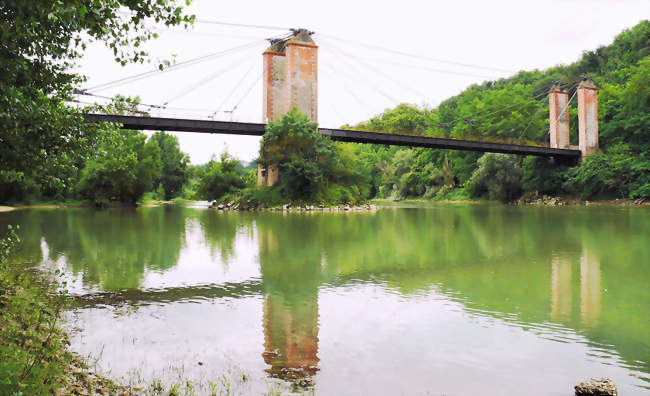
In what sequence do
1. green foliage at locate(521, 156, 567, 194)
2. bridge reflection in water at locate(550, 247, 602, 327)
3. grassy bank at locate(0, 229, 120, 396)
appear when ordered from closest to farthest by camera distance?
grassy bank at locate(0, 229, 120, 396)
bridge reflection in water at locate(550, 247, 602, 327)
green foliage at locate(521, 156, 567, 194)

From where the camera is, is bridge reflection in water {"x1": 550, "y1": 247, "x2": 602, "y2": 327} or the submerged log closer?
the submerged log

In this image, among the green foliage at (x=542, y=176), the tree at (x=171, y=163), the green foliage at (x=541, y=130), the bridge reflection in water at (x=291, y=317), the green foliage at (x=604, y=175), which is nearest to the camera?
the bridge reflection in water at (x=291, y=317)

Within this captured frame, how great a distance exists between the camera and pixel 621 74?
5072 centimetres

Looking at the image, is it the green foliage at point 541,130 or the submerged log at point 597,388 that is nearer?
the submerged log at point 597,388

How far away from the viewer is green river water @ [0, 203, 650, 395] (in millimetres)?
4074

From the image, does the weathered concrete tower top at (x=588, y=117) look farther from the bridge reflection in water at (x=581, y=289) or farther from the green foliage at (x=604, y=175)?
the bridge reflection in water at (x=581, y=289)

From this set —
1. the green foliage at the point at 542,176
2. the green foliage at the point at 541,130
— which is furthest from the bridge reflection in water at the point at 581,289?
the green foliage at the point at 542,176

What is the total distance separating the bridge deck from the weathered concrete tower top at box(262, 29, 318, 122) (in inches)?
116

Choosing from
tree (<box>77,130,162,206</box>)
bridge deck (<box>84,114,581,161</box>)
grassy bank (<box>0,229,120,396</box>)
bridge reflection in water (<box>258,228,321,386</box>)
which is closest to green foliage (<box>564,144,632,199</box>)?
bridge deck (<box>84,114,581,161</box>)

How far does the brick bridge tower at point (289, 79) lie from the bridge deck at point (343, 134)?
2879 mm

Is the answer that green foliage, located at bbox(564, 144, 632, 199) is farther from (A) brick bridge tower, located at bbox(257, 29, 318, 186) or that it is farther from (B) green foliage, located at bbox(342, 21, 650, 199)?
(A) brick bridge tower, located at bbox(257, 29, 318, 186)

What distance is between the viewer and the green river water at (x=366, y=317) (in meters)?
4.07

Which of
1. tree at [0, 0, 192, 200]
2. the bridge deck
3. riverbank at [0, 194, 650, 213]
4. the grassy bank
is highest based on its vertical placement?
the bridge deck

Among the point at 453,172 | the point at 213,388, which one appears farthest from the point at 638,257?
the point at 453,172
